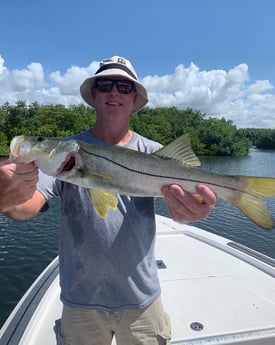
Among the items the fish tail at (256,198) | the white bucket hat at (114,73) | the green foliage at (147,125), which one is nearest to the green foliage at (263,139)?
the green foliage at (147,125)

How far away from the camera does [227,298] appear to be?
4.67 meters

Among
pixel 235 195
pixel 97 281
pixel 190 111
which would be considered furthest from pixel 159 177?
pixel 190 111

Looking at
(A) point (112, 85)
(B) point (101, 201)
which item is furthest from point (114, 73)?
(B) point (101, 201)

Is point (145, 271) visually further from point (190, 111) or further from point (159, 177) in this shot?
point (190, 111)

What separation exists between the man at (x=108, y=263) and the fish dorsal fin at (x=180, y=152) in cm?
29

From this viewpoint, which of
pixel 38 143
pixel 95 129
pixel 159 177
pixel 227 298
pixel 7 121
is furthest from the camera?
pixel 7 121

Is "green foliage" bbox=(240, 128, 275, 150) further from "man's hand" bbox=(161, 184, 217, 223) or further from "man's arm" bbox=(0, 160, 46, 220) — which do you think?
"man's arm" bbox=(0, 160, 46, 220)

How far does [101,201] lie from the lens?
2.55 meters

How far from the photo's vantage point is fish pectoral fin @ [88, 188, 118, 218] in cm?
254

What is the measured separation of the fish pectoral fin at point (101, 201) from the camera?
100 inches

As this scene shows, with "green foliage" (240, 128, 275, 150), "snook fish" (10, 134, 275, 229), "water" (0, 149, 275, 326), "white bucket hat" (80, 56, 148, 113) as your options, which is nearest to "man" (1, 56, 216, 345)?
"snook fish" (10, 134, 275, 229)

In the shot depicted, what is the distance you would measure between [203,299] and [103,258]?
2520 millimetres

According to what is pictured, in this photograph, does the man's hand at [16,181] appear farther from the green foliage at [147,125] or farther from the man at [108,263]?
the green foliage at [147,125]

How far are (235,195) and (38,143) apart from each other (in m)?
1.57
